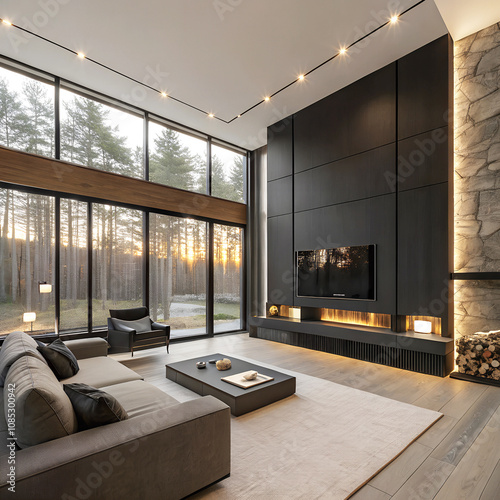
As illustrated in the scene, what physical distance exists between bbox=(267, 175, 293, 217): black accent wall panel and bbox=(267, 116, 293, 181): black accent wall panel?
0.13 metres

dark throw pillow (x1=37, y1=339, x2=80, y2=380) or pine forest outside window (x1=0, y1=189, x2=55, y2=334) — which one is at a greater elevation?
pine forest outside window (x1=0, y1=189, x2=55, y2=334)

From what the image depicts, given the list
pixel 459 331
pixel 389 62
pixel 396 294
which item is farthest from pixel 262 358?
pixel 389 62

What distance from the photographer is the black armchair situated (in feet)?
14.8

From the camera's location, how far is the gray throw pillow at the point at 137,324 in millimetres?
4734

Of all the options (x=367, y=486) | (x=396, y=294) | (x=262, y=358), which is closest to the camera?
(x=367, y=486)

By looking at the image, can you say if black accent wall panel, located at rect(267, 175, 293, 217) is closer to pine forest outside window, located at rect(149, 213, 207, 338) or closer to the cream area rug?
pine forest outside window, located at rect(149, 213, 207, 338)

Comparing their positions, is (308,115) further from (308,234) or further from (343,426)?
(343,426)

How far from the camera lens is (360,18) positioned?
3.77 metres

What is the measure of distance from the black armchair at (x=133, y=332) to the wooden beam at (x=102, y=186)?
6.24ft

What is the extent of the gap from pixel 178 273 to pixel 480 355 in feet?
15.9

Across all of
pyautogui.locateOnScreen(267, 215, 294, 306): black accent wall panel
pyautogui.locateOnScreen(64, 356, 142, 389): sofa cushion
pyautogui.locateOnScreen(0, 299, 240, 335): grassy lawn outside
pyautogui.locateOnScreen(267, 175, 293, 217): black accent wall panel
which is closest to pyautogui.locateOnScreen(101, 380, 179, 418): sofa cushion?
pyautogui.locateOnScreen(64, 356, 142, 389): sofa cushion

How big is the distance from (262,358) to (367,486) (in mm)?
2969

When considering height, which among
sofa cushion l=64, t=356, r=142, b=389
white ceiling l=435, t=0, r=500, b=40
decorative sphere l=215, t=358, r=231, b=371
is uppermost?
white ceiling l=435, t=0, r=500, b=40

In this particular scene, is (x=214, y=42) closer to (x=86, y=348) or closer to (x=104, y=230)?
(x=104, y=230)
